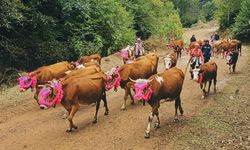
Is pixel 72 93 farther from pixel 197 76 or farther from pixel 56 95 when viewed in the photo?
pixel 197 76

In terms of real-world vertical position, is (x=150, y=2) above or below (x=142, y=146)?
above

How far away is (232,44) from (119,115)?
17.8m

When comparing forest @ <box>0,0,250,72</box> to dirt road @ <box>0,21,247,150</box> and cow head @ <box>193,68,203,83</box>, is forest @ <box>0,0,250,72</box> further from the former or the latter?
cow head @ <box>193,68,203,83</box>

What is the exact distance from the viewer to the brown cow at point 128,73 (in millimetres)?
15750

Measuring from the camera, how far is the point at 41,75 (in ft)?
56.5

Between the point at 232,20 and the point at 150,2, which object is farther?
the point at 232,20

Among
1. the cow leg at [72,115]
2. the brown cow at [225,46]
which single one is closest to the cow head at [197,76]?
the cow leg at [72,115]

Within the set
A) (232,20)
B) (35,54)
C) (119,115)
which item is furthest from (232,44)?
(232,20)

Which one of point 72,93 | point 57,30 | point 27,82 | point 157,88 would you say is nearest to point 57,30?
point 57,30

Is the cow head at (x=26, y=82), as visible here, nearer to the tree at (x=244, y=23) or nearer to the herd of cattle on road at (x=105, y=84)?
the herd of cattle on road at (x=105, y=84)

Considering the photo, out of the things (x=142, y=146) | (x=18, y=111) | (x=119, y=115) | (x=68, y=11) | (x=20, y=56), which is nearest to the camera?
(x=142, y=146)

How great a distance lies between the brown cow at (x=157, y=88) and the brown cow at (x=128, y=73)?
7.70 ft

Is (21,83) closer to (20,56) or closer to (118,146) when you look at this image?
(118,146)

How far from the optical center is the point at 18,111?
666 inches
